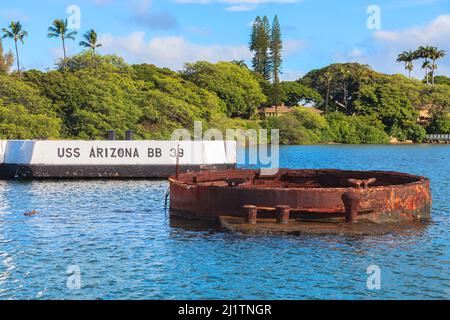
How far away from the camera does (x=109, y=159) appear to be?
40.8 m

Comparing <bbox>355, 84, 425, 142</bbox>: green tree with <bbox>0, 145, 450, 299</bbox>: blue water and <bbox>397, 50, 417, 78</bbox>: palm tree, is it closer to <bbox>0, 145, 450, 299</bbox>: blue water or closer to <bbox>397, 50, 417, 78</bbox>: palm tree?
<bbox>397, 50, 417, 78</bbox>: palm tree

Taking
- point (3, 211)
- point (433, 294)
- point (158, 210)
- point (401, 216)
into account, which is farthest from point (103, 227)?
point (433, 294)

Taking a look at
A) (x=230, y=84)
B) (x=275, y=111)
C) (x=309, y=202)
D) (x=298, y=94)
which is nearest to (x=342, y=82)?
(x=298, y=94)

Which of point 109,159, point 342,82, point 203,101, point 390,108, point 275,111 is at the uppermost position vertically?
point 342,82

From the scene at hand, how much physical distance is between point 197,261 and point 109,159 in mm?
24332

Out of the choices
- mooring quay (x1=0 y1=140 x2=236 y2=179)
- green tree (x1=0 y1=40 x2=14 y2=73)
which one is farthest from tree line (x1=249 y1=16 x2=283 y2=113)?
mooring quay (x1=0 y1=140 x2=236 y2=179)

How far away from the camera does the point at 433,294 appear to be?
14.5 meters

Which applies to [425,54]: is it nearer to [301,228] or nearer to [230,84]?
[230,84]

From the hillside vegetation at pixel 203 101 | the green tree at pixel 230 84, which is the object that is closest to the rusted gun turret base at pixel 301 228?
the hillside vegetation at pixel 203 101

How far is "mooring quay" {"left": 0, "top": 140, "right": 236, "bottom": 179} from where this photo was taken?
40.5m

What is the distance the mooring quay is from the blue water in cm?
1418

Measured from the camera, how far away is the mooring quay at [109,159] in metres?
40.5

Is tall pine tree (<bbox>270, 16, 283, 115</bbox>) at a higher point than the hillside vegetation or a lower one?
higher
